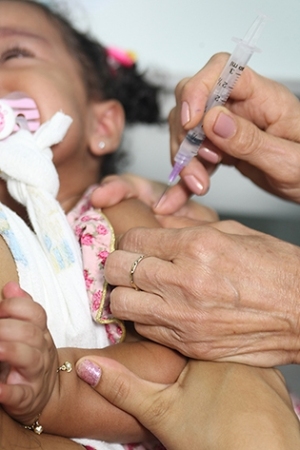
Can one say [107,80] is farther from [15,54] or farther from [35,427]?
[35,427]

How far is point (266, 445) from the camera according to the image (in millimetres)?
1065

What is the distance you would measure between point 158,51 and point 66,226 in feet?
3.72

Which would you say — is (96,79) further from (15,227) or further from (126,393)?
(126,393)

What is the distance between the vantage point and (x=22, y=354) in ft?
3.00

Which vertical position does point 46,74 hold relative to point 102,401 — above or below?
above

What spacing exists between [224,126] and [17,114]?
481 mm

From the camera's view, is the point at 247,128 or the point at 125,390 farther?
the point at 247,128

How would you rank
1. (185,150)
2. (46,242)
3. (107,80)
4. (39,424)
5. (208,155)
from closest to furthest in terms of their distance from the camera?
1. (39,424)
2. (46,242)
3. (185,150)
4. (208,155)
5. (107,80)

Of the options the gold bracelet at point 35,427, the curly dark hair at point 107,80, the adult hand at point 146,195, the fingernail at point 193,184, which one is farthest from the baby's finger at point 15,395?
the curly dark hair at point 107,80

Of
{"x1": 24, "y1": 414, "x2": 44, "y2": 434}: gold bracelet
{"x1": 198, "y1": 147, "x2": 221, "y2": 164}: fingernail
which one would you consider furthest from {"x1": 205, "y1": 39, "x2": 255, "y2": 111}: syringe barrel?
{"x1": 24, "y1": 414, "x2": 44, "y2": 434}: gold bracelet

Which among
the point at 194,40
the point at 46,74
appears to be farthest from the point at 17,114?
the point at 194,40

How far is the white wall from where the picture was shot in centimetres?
215

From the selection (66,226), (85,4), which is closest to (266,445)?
(66,226)

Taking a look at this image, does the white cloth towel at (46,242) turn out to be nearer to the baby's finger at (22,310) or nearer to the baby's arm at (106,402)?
the baby's arm at (106,402)
